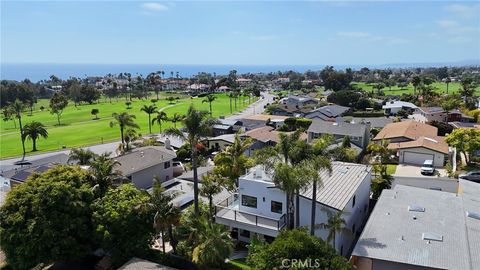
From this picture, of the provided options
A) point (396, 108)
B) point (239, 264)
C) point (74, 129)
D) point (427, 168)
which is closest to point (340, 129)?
point (427, 168)

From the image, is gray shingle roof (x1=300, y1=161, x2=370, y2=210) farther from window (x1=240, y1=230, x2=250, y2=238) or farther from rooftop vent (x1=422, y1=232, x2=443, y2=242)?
window (x1=240, y1=230, x2=250, y2=238)

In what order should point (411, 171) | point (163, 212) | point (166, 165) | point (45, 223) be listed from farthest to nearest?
point (411, 171) → point (166, 165) → point (163, 212) → point (45, 223)

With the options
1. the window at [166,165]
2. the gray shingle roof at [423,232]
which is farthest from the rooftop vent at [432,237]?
the window at [166,165]

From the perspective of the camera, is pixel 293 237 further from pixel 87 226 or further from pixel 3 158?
pixel 3 158

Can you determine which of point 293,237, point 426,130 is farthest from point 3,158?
point 426,130

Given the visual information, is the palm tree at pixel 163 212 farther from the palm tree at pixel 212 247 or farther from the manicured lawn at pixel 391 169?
the manicured lawn at pixel 391 169

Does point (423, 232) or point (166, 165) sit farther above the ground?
point (423, 232)

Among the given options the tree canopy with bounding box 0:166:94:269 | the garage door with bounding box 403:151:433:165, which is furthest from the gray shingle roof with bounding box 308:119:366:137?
the tree canopy with bounding box 0:166:94:269

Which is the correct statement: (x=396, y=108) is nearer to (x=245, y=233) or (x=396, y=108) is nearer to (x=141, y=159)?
(x=141, y=159)
